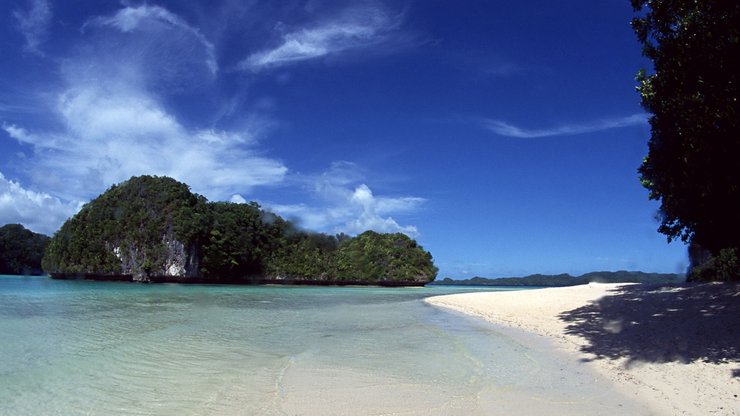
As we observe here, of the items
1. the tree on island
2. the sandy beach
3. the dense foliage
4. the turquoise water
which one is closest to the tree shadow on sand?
the sandy beach

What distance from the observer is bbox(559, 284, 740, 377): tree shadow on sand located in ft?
25.2

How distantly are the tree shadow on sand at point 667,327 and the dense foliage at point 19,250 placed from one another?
13171cm

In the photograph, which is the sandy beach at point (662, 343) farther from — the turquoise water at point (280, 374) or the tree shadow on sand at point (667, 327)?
the turquoise water at point (280, 374)

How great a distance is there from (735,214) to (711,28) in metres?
5.20

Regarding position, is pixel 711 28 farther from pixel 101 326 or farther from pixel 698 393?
pixel 101 326

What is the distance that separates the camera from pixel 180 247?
288 feet

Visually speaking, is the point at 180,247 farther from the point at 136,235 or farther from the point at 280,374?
the point at 280,374

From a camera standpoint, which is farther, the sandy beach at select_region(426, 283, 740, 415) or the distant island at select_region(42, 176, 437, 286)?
the distant island at select_region(42, 176, 437, 286)

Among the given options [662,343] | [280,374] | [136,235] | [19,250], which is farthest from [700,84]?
[19,250]

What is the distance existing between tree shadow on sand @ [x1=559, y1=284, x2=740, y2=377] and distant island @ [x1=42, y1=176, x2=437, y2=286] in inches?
3346

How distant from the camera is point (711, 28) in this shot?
25.5 feet

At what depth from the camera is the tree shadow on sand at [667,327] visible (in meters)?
7.69

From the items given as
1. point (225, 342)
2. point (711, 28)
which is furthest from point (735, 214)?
point (225, 342)

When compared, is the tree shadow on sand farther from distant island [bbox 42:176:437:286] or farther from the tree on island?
distant island [bbox 42:176:437:286]
